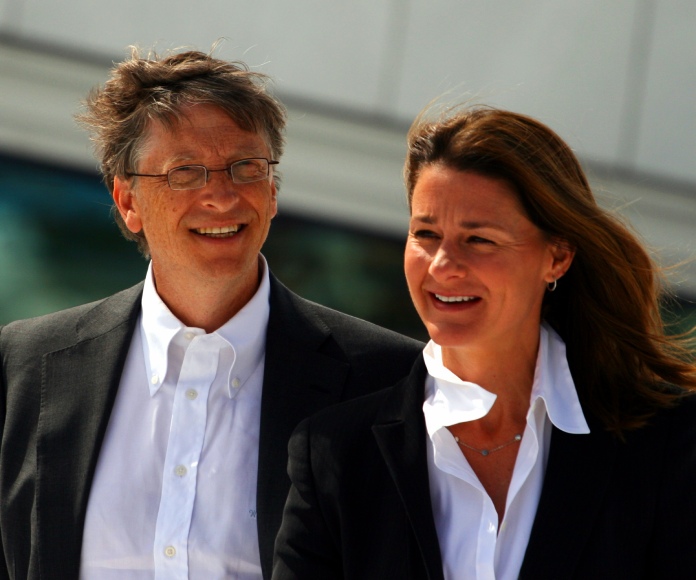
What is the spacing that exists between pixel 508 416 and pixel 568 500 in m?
0.26

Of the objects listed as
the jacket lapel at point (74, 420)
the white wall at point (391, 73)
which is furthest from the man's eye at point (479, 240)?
the white wall at point (391, 73)

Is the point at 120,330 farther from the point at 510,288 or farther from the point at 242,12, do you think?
the point at 242,12

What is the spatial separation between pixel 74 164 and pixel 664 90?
3.80 meters

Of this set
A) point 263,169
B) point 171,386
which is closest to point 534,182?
point 263,169

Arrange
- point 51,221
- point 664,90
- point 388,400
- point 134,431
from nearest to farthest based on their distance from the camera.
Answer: point 388,400 → point 134,431 → point 51,221 → point 664,90

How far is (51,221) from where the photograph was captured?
7102 mm

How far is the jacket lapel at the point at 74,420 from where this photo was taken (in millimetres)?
2945

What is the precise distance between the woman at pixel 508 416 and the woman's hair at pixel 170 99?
0.67 meters

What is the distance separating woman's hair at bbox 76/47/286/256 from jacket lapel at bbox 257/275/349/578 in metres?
0.48

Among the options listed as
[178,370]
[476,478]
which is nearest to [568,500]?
[476,478]

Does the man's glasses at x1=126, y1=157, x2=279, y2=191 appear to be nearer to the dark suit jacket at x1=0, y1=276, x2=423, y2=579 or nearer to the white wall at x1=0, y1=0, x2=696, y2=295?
the dark suit jacket at x1=0, y1=276, x2=423, y2=579

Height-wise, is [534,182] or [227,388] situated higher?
[534,182]

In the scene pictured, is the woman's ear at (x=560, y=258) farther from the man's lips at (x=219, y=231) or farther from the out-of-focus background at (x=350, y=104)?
the out-of-focus background at (x=350, y=104)

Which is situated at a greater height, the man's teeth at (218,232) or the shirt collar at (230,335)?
the man's teeth at (218,232)
